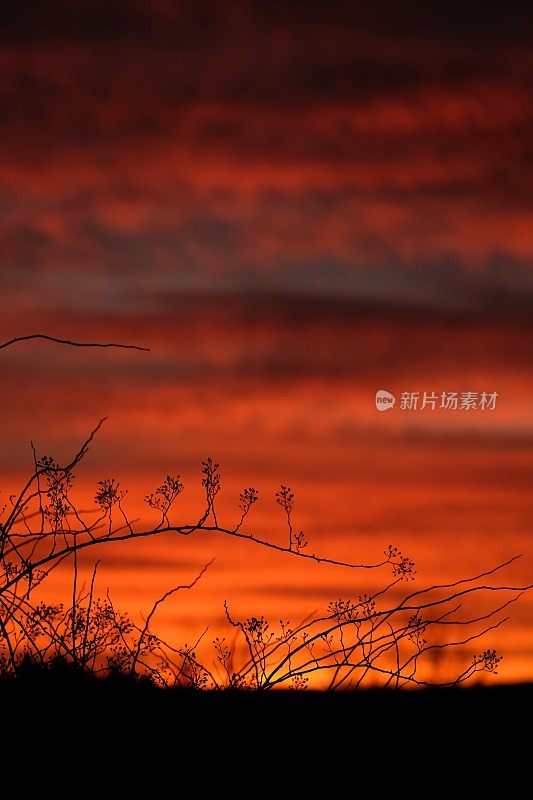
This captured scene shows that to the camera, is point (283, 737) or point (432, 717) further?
point (432, 717)

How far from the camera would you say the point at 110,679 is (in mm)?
6051

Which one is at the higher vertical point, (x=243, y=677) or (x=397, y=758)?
(x=243, y=677)

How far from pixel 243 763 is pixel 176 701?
2.39 feet

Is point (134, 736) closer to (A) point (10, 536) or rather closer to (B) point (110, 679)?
(B) point (110, 679)

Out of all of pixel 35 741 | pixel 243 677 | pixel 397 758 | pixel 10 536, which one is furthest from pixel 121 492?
pixel 397 758

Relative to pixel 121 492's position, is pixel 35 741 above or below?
below

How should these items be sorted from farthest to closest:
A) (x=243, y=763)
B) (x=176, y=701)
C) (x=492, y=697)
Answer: (x=492, y=697)
(x=176, y=701)
(x=243, y=763)

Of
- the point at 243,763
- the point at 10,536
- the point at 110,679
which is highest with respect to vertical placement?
the point at 10,536

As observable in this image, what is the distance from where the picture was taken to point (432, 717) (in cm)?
593

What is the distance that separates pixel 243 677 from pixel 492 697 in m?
1.24

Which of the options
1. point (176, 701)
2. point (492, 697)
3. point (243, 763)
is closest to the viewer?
point (243, 763)

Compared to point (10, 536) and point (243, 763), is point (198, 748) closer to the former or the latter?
point (243, 763)

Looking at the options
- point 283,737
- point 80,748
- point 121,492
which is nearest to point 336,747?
point 283,737

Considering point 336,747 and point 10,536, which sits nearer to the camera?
point 336,747
